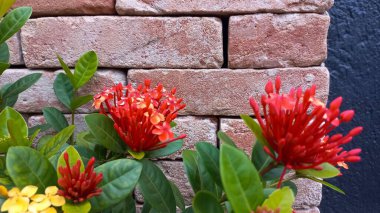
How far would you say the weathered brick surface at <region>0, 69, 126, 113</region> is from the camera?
1.14m

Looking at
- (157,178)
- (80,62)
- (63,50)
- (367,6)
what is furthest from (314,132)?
(367,6)

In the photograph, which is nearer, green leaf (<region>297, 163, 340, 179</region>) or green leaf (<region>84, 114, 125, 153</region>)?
green leaf (<region>297, 163, 340, 179</region>)

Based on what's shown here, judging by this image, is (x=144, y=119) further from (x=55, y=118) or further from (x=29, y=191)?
(x=55, y=118)

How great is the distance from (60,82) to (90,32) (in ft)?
0.57

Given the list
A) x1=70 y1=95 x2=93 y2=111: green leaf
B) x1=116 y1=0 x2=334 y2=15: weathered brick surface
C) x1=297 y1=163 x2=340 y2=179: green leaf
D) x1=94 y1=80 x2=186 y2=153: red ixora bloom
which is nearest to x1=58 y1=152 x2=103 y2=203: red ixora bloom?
x1=94 y1=80 x2=186 y2=153: red ixora bloom

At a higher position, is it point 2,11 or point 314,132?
point 2,11

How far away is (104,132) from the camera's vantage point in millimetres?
835

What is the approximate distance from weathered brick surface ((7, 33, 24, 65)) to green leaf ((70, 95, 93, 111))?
224mm

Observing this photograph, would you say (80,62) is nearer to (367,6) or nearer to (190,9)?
(190,9)

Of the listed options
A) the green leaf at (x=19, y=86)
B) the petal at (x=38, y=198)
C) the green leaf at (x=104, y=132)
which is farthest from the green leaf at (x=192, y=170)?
the green leaf at (x=19, y=86)

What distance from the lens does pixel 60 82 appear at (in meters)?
1.13

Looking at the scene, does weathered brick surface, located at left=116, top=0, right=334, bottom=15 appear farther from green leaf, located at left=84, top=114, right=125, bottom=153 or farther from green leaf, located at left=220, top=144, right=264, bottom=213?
green leaf, located at left=220, top=144, right=264, bottom=213

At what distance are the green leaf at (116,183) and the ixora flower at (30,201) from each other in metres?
0.08

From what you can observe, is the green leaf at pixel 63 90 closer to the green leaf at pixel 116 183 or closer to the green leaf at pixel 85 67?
the green leaf at pixel 85 67
